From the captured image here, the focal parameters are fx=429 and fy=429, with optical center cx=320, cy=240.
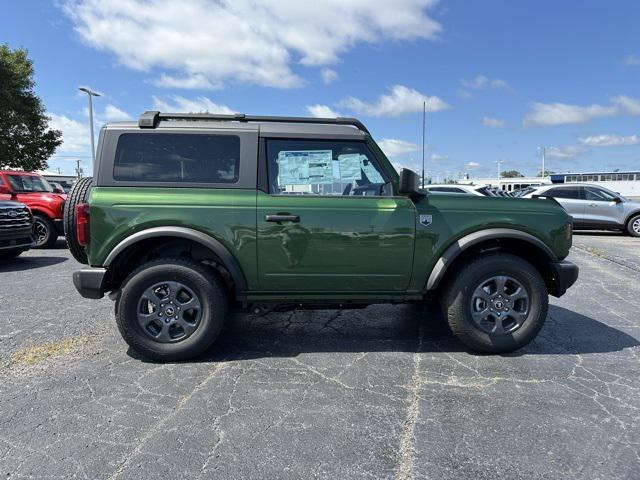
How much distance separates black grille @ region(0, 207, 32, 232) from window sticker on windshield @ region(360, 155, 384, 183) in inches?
278

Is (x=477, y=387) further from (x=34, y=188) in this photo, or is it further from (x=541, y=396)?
(x=34, y=188)

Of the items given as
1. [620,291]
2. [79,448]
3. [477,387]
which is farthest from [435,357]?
[620,291]

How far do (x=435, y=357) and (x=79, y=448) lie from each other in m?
2.73

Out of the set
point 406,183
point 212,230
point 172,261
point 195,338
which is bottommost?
point 195,338

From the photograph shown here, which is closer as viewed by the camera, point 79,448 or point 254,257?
point 79,448

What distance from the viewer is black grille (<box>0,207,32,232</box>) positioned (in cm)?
757

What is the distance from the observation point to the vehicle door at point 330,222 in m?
3.53

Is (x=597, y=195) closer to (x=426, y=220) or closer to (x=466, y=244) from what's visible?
(x=466, y=244)

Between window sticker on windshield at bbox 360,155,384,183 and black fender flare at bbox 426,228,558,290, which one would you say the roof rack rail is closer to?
window sticker on windshield at bbox 360,155,384,183

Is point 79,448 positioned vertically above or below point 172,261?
below

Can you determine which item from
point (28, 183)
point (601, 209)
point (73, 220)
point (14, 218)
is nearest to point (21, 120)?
point (28, 183)

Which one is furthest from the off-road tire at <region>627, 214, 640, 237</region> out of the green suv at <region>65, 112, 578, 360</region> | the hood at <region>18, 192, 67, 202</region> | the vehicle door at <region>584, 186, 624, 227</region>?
the hood at <region>18, 192, 67, 202</region>

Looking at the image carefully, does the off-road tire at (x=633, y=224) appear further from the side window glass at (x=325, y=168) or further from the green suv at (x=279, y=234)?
the side window glass at (x=325, y=168)

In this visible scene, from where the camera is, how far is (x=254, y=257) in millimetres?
3541
